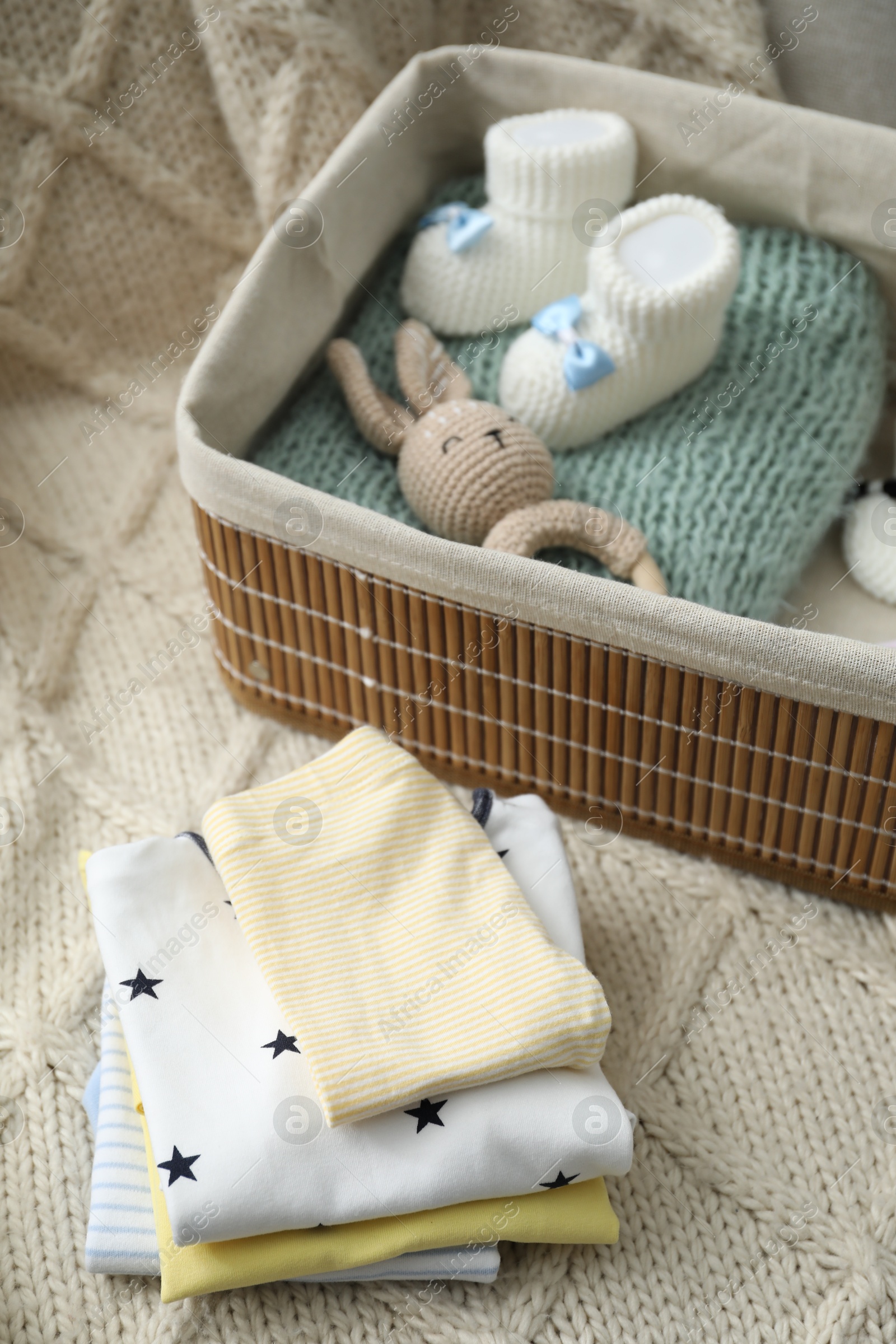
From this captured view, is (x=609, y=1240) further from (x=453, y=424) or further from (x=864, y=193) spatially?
(x=864, y=193)

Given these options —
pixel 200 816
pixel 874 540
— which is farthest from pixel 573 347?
pixel 200 816

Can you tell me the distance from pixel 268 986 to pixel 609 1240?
24cm

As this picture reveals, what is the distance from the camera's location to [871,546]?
3.23ft

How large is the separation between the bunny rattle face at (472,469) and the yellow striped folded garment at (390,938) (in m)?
0.19

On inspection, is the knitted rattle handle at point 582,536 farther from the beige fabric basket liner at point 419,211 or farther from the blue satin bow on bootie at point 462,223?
the blue satin bow on bootie at point 462,223

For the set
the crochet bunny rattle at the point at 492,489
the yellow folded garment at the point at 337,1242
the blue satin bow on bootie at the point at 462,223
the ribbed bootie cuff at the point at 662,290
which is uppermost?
the blue satin bow on bootie at the point at 462,223

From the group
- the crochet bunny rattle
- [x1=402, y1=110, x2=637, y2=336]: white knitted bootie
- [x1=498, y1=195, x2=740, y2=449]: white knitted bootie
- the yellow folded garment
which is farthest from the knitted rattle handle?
the yellow folded garment

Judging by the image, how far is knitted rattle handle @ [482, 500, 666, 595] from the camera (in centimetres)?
89

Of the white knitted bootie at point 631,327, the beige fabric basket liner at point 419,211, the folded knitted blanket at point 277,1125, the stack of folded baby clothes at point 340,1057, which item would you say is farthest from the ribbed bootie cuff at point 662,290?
the folded knitted blanket at point 277,1125

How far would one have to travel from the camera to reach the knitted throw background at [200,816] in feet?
2.33

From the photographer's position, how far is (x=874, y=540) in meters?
0.99

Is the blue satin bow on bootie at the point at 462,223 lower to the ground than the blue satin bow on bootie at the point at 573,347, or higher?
higher

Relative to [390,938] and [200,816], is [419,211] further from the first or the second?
[390,938]

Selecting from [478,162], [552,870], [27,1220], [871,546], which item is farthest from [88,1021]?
[478,162]
